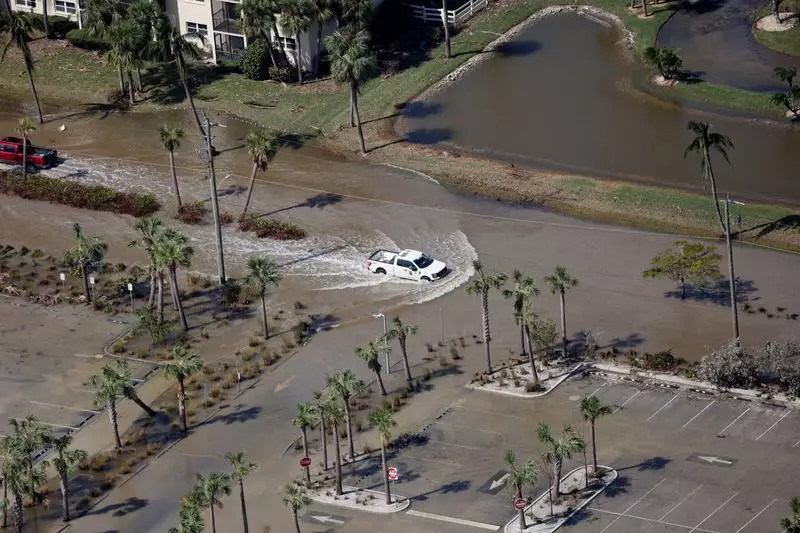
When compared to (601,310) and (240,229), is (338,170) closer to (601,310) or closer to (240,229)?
(240,229)

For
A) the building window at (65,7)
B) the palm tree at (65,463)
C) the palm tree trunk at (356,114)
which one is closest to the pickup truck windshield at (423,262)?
the palm tree trunk at (356,114)

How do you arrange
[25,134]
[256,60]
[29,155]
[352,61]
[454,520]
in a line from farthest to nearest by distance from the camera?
[256,60] → [29,155] → [25,134] → [352,61] → [454,520]

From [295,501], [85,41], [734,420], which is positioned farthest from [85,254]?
[85,41]

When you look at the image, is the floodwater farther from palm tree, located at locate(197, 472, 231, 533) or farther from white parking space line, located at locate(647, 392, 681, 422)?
palm tree, located at locate(197, 472, 231, 533)

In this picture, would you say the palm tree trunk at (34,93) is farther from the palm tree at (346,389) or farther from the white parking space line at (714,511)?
the white parking space line at (714,511)

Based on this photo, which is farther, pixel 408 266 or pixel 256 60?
pixel 256 60

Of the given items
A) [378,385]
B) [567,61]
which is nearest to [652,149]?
[567,61]

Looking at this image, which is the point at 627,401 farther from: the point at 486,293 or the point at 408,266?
the point at 408,266
